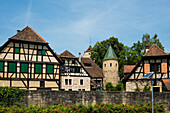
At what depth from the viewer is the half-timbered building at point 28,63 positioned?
95.4 feet

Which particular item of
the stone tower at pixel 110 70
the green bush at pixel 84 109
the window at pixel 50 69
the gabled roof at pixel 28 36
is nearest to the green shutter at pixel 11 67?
the gabled roof at pixel 28 36

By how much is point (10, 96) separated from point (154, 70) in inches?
800

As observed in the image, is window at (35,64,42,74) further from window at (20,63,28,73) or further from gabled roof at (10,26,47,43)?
gabled roof at (10,26,47,43)

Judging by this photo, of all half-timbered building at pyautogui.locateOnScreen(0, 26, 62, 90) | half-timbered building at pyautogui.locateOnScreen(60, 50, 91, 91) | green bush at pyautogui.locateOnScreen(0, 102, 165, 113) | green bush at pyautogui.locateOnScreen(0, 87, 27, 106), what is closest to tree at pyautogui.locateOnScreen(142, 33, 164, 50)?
half-timbered building at pyautogui.locateOnScreen(60, 50, 91, 91)

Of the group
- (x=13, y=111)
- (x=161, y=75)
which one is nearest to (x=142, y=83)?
(x=161, y=75)

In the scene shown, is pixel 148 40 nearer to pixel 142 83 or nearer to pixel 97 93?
pixel 142 83

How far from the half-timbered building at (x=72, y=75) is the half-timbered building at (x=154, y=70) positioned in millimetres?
7560

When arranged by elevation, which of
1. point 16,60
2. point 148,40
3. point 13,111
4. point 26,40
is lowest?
point 13,111

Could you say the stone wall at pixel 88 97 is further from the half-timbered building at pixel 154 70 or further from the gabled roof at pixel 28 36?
the gabled roof at pixel 28 36

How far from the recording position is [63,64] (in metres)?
36.3

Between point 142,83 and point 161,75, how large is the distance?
2.91 m

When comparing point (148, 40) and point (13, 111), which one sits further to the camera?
point (148, 40)

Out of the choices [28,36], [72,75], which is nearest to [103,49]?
[72,75]

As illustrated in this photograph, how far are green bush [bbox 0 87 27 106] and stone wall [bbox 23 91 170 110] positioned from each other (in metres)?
0.57
